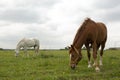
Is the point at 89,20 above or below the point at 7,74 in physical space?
above

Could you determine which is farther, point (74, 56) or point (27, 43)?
point (27, 43)

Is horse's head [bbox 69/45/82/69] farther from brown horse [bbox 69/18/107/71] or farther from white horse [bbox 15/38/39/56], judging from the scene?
white horse [bbox 15/38/39/56]

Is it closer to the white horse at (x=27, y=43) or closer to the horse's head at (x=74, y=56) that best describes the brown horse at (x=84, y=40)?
the horse's head at (x=74, y=56)

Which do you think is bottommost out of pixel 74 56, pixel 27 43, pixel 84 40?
pixel 74 56

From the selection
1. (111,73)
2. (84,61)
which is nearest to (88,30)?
(111,73)

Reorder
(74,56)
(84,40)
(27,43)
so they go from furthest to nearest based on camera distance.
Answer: (27,43), (84,40), (74,56)

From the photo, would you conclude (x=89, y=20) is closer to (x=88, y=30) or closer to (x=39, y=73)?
(x=88, y=30)

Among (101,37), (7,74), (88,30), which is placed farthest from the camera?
(101,37)

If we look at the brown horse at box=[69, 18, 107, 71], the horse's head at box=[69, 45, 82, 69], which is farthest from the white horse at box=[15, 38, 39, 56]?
the horse's head at box=[69, 45, 82, 69]

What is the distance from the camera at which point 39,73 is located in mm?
15023

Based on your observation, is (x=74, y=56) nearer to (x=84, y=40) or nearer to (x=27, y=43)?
(x=84, y=40)

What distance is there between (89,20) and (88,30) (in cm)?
71

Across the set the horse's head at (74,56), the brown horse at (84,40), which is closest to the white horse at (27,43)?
the brown horse at (84,40)

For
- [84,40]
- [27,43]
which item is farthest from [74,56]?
[27,43]
